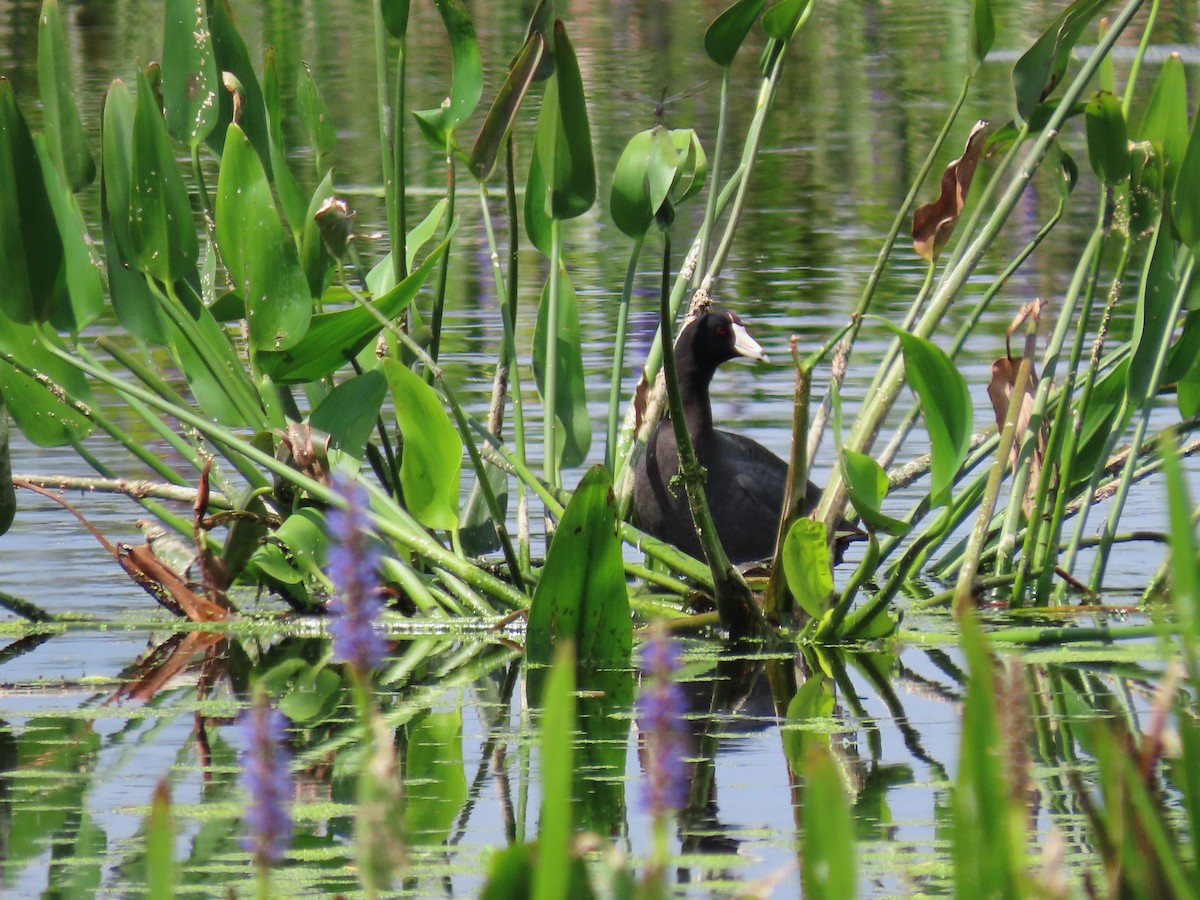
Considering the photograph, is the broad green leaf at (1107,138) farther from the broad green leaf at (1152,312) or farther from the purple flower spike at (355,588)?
the purple flower spike at (355,588)

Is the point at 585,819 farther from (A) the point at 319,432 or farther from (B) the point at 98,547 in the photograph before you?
(B) the point at 98,547

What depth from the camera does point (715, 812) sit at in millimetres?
3070

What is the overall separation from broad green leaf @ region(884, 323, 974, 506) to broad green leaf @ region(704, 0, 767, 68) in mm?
1290

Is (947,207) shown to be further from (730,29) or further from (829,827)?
(829,827)

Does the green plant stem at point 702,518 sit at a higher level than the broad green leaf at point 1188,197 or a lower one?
lower

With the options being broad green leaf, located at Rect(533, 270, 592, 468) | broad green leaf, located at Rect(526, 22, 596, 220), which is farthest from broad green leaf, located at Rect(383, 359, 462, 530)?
broad green leaf, located at Rect(526, 22, 596, 220)


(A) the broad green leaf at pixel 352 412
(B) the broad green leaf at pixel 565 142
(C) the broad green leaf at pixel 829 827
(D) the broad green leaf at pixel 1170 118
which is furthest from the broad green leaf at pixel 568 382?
(C) the broad green leaf at pixel 829 827

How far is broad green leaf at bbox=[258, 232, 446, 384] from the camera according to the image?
14.0 feet

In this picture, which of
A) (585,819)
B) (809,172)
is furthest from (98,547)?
(809,172)

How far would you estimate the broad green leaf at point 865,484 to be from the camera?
3672mm

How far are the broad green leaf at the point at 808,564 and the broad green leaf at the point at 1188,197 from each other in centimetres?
106

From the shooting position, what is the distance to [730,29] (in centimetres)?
466

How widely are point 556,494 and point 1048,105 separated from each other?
4.87ft

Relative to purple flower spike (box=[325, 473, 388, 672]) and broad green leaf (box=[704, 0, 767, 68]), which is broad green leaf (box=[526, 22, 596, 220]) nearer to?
broad green leaf (box=[704, 0, 767, 68])
